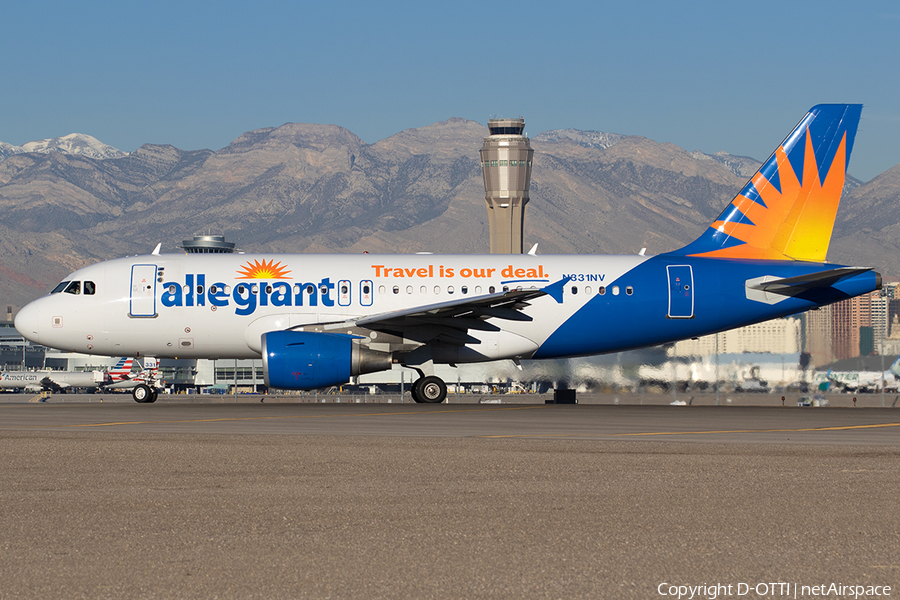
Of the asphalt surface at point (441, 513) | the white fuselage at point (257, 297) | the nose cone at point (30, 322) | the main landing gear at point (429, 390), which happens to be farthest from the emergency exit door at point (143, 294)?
the asphalt surface at point (441, 513)

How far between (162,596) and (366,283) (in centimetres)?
2304

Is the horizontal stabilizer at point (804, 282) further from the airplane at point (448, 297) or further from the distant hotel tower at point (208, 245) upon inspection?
the distant hotel tower at point (208, 245)

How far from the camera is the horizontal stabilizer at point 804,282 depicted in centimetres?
2866

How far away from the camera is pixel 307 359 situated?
27359 mm

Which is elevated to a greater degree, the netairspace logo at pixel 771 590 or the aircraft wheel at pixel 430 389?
the aircraft wheel at pixel 430 389

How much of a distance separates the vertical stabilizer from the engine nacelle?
10.6 m

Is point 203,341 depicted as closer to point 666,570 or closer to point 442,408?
point 442,408

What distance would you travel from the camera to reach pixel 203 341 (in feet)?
98.2

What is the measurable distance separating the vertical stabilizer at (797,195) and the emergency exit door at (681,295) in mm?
1626

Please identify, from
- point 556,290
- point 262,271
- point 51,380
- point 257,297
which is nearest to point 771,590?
point 556,290

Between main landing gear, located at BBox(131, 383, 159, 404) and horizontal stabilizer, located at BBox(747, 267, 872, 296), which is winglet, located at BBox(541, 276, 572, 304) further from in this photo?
main landing gear, located at BBox(131, 383, 159, 404)

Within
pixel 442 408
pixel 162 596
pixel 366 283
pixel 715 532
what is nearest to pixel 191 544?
pixel 162 596

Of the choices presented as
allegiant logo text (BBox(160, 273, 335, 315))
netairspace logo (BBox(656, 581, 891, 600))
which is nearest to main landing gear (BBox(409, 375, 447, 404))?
allegiant logo text (BBox(160, 273, 335, 315))

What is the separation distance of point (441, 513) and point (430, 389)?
20.3 metres
